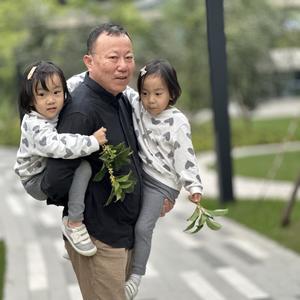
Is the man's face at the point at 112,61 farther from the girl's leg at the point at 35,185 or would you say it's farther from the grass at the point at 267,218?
the grass at the point at 267,218

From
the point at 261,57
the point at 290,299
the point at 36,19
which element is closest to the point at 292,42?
the point at 261,57

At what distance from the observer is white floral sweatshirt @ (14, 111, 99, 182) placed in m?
2.46

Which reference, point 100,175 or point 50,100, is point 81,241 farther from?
point 50,100

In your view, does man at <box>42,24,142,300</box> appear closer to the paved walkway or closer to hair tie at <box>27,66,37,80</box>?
hair tie at <box>27,66,37,80</box>

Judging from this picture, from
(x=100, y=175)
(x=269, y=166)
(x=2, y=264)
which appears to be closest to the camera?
(x=100, y=175)

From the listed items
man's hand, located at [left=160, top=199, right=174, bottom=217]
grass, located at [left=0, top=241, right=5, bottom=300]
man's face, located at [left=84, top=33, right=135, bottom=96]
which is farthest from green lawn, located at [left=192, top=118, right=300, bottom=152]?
man's face, located at [left=84, top=33, right=135, bottom=96]

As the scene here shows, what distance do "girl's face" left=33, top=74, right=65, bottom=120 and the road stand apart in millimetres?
3454

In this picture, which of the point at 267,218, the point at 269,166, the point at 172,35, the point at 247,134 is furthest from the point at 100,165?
the point at 172,35

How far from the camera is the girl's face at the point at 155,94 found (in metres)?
2.71

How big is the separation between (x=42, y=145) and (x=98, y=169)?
0.95 ft

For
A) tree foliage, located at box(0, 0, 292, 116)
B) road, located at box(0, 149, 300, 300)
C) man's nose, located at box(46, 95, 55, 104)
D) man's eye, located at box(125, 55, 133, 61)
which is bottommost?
road, located at box(0, 149, 300, 300)

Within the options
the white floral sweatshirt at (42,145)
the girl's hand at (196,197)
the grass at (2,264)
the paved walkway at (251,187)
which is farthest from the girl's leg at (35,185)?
the paved walkway at (251,187)

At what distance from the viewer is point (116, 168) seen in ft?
8.54

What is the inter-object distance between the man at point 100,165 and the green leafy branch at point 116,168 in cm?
5
